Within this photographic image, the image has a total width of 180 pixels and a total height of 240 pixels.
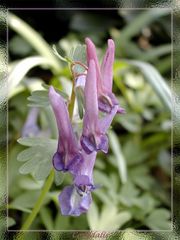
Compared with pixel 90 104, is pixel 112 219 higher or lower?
lower

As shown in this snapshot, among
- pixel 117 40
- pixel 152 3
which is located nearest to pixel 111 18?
pixel 117 40

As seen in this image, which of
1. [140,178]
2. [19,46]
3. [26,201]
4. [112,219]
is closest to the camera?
[26,201]

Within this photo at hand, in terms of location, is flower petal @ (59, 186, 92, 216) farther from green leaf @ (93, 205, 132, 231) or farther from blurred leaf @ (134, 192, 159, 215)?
blurred leaf @ (134, 192, 159, 215)

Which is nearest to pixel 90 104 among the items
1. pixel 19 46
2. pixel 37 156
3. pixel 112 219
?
pixel 37 156

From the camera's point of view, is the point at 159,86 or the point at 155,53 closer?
the point at 159,86

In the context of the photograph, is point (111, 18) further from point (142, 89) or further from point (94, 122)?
point (94, 122)

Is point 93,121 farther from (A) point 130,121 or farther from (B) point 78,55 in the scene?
(A) point 130,121
